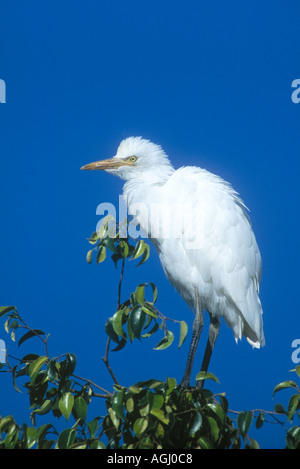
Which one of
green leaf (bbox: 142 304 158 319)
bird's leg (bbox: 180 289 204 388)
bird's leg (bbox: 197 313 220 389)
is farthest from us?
bird's leg (bbox: 197 313 220 389)

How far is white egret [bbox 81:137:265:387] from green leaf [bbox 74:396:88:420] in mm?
888

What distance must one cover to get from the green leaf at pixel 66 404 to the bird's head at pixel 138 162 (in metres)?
1.40

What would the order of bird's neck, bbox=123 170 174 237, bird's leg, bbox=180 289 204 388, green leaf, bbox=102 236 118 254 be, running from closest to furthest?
green leaf, bbox=102 236 118 254
bird's leg, bbox=180 289 204 388
bird's neck, bbox=123 170 174 237

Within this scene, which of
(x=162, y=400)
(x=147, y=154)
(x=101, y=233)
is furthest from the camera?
(x=147, y=154)

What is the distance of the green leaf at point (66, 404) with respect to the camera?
1.61 metres

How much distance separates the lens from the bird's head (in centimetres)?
277

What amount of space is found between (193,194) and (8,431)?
1453 millimetres

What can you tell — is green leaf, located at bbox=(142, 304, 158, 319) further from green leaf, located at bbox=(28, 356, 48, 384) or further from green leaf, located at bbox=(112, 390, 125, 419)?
green leaf, located at bbox=(28, 356, 48, 384)

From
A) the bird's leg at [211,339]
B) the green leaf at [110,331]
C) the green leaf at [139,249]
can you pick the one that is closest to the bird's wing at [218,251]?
the bird's leg at [211,339]

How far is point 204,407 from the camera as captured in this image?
1.68 m

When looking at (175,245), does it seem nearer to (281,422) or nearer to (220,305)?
(220,305)

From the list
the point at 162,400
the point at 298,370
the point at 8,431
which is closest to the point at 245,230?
the point at 298,370

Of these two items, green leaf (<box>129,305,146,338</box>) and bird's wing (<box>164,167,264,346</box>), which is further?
bird's wing (<box>164,167,264,346</box>)

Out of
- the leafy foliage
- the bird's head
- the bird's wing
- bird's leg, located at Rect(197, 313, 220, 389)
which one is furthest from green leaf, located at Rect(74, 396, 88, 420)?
the bird's head
